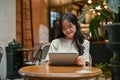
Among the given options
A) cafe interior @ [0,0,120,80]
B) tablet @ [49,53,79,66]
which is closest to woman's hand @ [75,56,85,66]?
tablet @ [49,53,79,66]

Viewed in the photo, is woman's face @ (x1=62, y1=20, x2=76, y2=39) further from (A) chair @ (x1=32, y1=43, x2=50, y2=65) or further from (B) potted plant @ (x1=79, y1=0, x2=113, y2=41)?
(A) chair @ (x1=32, y1=43, x2=50, y2=65)

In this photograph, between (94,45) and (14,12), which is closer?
(14,12)

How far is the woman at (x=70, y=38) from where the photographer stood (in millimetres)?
2773

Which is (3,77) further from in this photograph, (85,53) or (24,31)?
(85,53)

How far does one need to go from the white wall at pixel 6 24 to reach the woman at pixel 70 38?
14.1 feet

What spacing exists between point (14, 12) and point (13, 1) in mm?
300

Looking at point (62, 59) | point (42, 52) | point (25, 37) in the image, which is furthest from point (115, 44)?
point (25, 37)

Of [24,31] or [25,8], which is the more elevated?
[25,8]

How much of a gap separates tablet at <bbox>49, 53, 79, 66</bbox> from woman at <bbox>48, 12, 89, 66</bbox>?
324mm

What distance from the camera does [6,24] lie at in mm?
7043

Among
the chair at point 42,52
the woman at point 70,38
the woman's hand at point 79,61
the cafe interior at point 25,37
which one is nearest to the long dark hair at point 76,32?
the woman at point 70,38

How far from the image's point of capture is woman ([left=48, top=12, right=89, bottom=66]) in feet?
9.10

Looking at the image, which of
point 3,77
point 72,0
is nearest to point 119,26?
point 3,77

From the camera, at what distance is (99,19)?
287 cm
